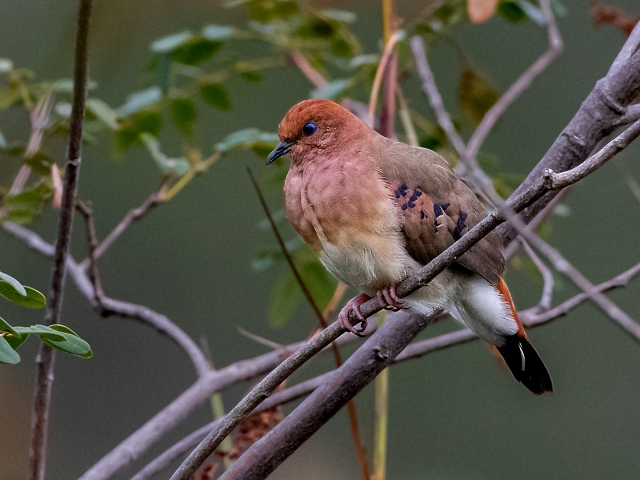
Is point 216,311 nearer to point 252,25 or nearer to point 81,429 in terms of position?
point 81,429

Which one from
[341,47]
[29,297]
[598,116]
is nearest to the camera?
[29,297]

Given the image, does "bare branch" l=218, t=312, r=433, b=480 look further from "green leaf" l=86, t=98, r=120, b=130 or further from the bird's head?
"green leaf" l=86, t=98, r=120, b=130

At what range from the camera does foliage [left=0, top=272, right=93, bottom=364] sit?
3.37ft

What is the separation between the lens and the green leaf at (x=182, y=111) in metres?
2.23

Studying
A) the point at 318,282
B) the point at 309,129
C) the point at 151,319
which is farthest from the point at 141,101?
the point at 318,282

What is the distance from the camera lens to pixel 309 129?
201 cm

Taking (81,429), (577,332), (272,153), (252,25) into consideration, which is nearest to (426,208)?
(272,153)

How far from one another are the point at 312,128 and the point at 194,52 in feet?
1.42

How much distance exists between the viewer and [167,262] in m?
4.93

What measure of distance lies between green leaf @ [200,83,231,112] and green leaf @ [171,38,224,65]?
0.12 metres

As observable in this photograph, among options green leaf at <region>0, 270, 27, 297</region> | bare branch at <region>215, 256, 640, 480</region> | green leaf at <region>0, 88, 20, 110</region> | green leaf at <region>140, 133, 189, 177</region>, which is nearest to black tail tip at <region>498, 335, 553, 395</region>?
bare branch at <region>215, 256, 640, 480</region>

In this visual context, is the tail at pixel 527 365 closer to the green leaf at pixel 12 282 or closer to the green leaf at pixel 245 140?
the green leaf at pixel 245 140

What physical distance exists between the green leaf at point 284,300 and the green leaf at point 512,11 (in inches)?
40.6

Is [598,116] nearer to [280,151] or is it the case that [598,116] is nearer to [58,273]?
[280,151]
